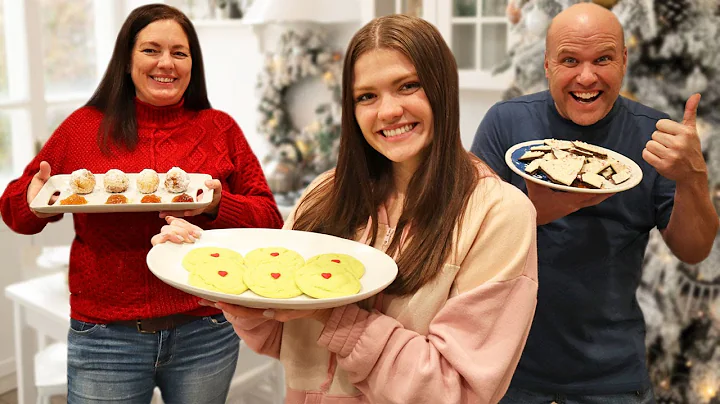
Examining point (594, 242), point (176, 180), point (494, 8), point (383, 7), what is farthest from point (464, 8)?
point (176, 180)

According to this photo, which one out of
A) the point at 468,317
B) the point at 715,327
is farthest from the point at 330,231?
the point at 715,327

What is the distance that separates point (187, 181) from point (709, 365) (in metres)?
2.05

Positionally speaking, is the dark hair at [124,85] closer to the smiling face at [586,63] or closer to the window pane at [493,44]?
the smiling face at [586,63]

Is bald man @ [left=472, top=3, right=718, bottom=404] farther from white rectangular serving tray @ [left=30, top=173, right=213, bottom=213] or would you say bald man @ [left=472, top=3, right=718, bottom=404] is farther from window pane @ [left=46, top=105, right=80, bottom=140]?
window pane @ [left=46, top=105, right=80, bottom=140]

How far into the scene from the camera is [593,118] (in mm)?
1498

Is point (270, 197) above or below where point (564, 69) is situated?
below

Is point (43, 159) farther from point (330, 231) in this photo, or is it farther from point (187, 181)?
point (330, 231)

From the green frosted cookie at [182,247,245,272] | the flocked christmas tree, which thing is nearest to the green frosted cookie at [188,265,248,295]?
the green frosted cookie at [182,247,245,272]

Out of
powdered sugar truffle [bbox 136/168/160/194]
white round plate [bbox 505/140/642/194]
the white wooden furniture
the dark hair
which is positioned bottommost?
the white wooden furniture

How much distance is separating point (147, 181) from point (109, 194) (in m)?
0.09

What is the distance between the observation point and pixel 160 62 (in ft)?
5.45

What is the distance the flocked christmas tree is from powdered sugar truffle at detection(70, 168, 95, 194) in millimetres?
1832

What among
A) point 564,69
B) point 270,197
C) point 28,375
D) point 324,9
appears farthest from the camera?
point 324,9

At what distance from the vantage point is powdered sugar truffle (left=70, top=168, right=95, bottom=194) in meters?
1.58
